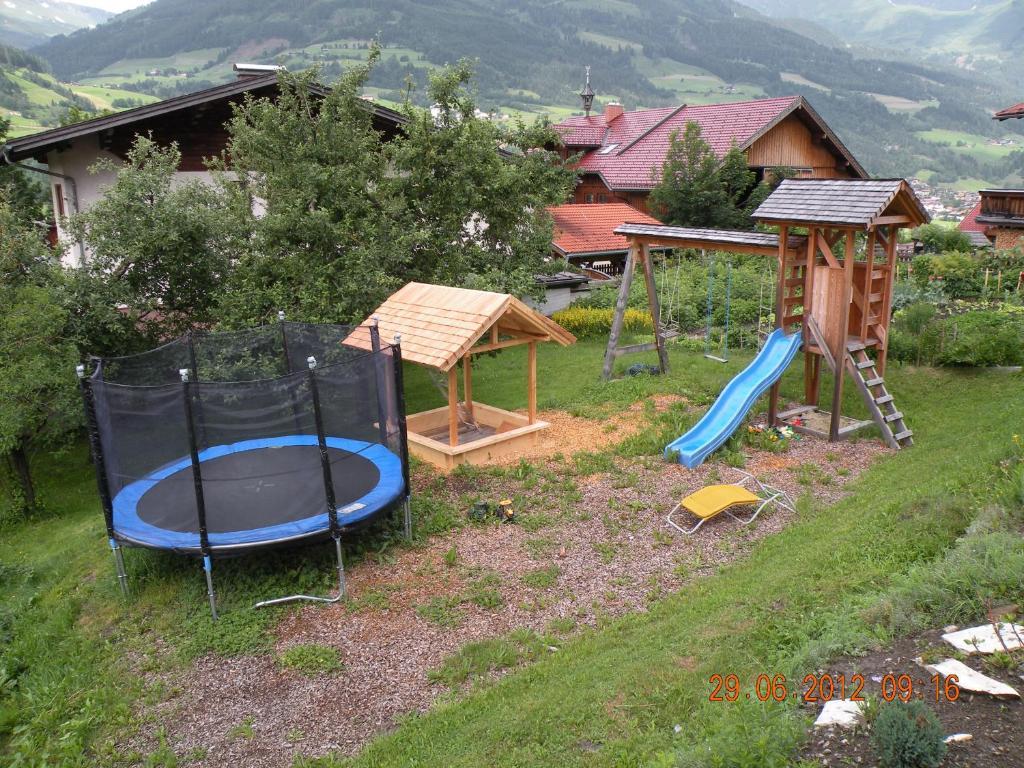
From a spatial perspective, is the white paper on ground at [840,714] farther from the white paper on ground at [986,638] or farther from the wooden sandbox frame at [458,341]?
the wooden sandbox frame at [458,341]

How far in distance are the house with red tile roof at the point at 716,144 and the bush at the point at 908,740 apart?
2510 cm

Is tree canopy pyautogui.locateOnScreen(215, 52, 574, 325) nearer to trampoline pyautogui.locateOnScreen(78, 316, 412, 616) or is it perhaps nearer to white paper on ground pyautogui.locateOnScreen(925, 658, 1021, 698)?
trampoline pyautogui.locateOnScreen(78, 316, 412, 616)

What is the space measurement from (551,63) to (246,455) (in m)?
105

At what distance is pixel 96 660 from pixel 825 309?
1029 centimetres

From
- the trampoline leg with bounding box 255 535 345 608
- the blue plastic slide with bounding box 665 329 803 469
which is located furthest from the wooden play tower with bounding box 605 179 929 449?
the trampoline leg with bounding box 255 535 345 608

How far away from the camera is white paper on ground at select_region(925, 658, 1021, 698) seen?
4.13m

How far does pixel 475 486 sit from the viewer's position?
10.2 metres

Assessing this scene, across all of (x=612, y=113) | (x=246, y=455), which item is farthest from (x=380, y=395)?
(x=612, y=113)

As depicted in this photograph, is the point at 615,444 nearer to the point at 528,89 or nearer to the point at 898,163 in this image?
the point at 898,163

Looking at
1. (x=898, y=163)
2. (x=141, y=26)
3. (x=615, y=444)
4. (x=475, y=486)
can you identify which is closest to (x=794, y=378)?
(x=615, y=444)

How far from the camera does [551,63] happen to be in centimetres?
10369

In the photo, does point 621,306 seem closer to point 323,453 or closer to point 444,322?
point 444,322

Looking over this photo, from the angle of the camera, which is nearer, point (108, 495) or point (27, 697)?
point (27, 697)

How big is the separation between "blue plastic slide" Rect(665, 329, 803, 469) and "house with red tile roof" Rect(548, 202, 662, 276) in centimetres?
1285
